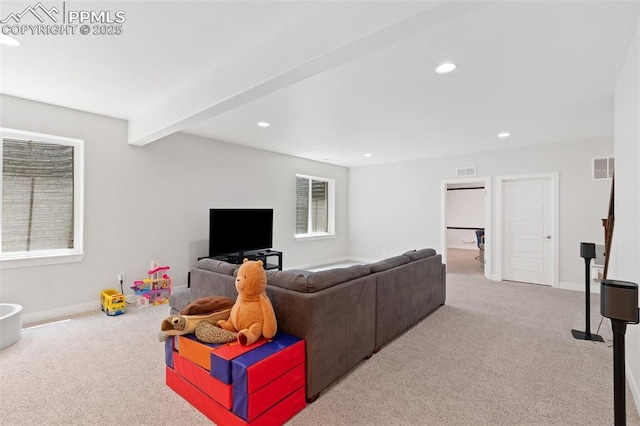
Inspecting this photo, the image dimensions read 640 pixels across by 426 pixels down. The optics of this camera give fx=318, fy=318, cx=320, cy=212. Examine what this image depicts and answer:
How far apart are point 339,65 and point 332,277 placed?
5.09ft

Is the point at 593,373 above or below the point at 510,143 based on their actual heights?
below

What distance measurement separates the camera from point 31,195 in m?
3.71

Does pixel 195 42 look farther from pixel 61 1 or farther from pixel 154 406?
pixel 154 406

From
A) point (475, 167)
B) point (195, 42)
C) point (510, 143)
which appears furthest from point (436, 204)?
point (195, 42)

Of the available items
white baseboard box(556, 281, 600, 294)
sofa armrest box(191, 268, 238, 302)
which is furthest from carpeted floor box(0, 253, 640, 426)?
white baseboard box(556, 281, 600, 294)

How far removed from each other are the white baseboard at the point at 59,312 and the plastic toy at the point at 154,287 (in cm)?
49

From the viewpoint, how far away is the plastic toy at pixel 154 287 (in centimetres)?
420

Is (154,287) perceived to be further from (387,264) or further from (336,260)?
(336,260)

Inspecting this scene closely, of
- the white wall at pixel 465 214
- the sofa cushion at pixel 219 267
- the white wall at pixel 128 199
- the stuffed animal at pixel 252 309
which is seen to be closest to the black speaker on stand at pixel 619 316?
the stuffed animal at pixel 252 309

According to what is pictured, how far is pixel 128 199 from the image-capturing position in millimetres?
4344

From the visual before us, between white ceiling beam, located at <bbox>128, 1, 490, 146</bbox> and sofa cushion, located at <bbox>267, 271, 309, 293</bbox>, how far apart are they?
146 cm

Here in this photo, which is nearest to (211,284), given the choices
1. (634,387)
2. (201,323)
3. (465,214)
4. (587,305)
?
(201,323)

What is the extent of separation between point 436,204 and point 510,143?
1.88 meters

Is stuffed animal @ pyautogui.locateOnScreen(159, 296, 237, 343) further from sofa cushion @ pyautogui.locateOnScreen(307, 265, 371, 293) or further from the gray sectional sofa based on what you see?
sofa cushion @ pyautogui.locateOnScreen(307, 265, 371, 293)
